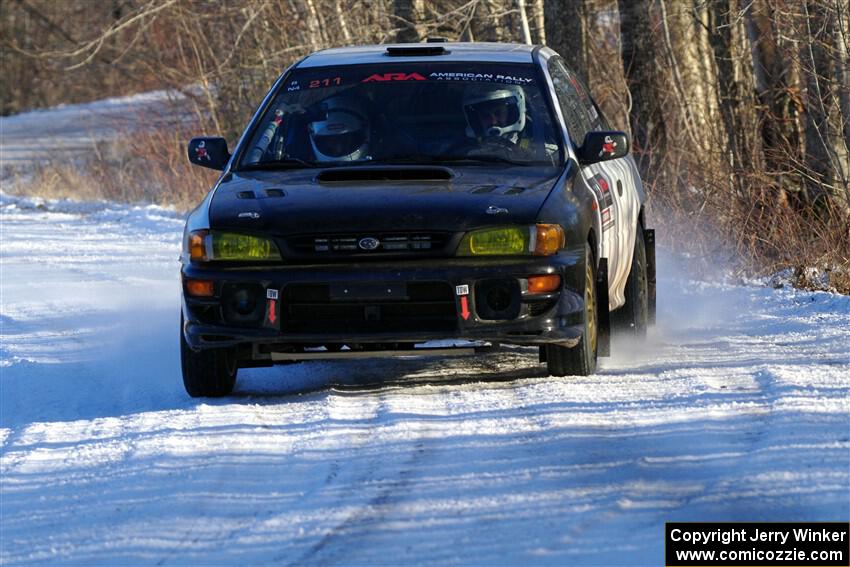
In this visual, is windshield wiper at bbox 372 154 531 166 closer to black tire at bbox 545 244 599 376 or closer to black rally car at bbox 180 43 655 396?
black rally car at bbox 180 43 655 396

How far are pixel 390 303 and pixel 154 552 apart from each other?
2.36 metres

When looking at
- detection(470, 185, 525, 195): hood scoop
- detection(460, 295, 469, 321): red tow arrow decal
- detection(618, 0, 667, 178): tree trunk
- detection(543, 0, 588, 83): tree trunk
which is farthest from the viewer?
detection(543, 0, 588, 83): tree trunk

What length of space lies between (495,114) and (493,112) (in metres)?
0.02

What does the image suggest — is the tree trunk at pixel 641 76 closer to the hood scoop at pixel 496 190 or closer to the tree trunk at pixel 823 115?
the tree trunk at pixel 823 115

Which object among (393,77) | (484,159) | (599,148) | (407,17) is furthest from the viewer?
(407,17)

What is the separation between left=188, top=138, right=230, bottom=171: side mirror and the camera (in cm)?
810

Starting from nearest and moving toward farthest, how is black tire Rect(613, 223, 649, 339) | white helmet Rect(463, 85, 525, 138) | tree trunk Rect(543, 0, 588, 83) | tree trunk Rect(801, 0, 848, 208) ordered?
white helmet Rect(463, 85, 525, 138) < black tire Rect(613, 223, 649, 339) < tree trunk Rect(801, 0, 848, 208) < tree trunk Rect(543, 0, 588, 83)

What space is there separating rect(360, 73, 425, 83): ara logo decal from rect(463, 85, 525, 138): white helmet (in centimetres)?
28

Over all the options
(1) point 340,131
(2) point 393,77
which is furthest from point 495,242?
(2) point 393,77

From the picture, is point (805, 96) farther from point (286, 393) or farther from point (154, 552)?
point (154, 552)

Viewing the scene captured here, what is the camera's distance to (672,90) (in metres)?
15.7

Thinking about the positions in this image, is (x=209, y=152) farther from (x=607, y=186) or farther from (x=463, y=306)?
(x=607, y=186)

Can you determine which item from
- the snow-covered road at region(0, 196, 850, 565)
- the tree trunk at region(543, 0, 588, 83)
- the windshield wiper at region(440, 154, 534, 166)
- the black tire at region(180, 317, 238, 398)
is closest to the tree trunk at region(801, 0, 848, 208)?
the snow-covered road at region(0, 196, 850, 565)

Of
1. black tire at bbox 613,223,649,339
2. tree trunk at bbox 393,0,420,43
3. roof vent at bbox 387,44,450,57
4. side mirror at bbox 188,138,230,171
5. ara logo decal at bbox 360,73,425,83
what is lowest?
black tire at bbox 613,223,649,339
